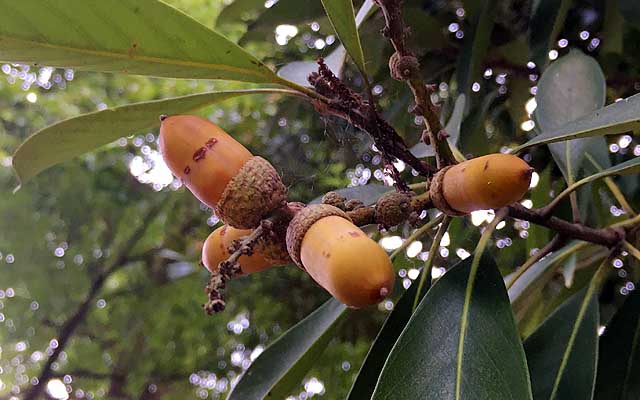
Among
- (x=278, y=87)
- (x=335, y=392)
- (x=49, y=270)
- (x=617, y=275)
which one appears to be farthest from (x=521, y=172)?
(x=49, y=270)

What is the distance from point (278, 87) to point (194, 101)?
10 cm

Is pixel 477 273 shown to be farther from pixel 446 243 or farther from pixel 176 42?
pixel 446 243

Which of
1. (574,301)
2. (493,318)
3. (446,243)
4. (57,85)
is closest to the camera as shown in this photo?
(493,318)

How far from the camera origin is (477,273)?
66cm

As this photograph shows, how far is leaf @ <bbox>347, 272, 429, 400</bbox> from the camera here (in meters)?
0.72

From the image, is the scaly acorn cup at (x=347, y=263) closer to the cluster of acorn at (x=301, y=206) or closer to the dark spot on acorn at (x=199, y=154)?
the cluster of acorn at (x=301, y=206)

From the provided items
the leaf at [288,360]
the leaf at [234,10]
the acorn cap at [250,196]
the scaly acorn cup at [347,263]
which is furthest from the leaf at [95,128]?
the leaf at [234,10]

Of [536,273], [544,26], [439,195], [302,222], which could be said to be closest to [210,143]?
[302,222]

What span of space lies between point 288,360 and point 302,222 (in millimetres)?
366

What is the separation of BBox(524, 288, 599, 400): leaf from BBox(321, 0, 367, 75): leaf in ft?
1.42

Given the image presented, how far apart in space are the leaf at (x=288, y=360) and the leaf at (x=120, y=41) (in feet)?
1.19

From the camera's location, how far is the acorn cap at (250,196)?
0.54 metres

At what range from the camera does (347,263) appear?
0.44 meters

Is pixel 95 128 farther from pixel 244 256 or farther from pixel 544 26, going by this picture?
pixel 544 26
